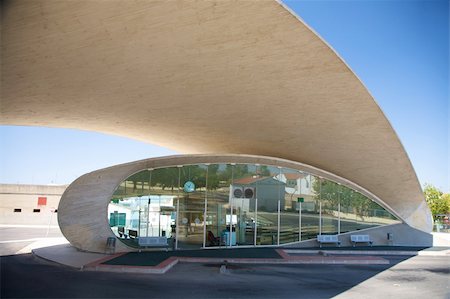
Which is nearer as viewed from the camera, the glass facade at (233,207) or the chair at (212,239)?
the glass facade at (233,207)

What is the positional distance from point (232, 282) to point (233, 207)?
28.3ft

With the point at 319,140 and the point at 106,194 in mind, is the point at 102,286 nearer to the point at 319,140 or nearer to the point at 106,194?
the point at 106,194

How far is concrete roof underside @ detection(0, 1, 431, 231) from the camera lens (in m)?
8.84

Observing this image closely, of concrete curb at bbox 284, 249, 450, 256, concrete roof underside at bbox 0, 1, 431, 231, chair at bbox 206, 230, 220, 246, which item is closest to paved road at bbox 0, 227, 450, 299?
concrete curb at bbox 284, 249, 450, 256

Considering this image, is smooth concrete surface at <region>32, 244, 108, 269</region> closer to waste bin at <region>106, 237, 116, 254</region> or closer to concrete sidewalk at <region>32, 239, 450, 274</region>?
concrete sidewalk at <region>32, 239, 450, 274</region>

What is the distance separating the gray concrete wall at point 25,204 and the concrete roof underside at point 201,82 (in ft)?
59.9

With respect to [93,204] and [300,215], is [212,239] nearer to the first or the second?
[300,215]

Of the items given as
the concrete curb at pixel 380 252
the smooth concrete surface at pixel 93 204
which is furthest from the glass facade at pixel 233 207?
the concrete curb at pixel 380 252

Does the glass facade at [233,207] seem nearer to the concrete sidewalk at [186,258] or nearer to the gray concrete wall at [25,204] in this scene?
the concrete sidewalk at [186,258]

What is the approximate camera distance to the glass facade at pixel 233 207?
61.8ft

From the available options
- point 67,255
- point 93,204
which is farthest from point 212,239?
point 67,255

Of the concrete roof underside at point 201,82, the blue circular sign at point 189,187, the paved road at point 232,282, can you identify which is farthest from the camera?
the blue circular sign at point 189,187

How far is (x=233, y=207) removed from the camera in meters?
20.0

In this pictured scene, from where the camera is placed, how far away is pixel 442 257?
17.9 meters
